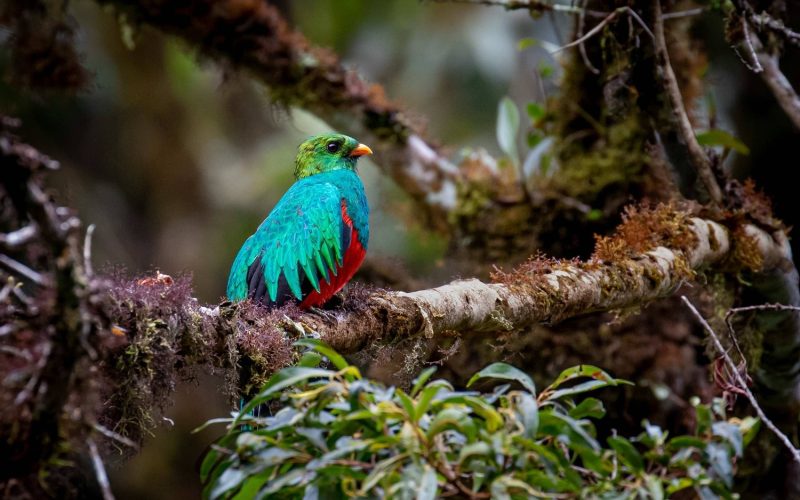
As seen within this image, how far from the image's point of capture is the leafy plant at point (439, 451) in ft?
5.34

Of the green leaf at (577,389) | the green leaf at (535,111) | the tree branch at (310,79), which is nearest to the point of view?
the green leaf at (577,389)

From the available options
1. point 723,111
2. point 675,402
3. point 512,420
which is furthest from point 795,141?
point 512,420

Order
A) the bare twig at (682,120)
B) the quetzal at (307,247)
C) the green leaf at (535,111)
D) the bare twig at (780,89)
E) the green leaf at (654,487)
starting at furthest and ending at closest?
the green leaf at (535,111) < the bare twig at (780,89) < the bare twig at (682,120) < the quetzal at (307,247) < the green leaf at (654,487)

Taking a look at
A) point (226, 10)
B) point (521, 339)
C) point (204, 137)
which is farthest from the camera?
point (204, 137)

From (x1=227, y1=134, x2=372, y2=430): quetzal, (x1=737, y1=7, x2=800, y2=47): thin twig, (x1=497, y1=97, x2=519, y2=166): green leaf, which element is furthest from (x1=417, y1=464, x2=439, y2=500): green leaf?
(x1=497, y1=97, x2=519, y2=166): green leaf

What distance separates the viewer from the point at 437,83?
1261cm

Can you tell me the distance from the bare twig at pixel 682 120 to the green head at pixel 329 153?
4.89 ft

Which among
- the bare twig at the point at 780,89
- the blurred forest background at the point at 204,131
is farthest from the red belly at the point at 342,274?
the blurred forest background at the point at 204,131

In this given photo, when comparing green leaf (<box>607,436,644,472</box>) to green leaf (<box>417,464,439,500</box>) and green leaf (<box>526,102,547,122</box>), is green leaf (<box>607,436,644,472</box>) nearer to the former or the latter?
green leaf (<box>417,464,439,500</box>)

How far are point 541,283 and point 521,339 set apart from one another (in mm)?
797

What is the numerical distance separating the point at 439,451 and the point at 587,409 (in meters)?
0.44

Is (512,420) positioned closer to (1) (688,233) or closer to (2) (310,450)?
(2) (310,450)

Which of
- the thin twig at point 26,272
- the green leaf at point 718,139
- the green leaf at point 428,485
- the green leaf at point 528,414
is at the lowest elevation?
the green leaf at point 428,485

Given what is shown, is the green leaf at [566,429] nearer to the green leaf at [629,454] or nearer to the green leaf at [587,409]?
the green leaf at [629,454]
